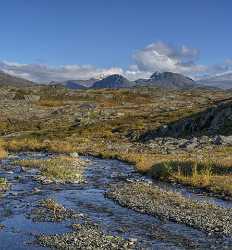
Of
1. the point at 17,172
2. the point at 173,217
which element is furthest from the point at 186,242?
the point at 17,172

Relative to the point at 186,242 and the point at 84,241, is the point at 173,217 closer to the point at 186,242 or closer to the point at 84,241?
the point at 186,242

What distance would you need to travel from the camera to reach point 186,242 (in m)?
23.4

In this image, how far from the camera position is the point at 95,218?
28.5 metres

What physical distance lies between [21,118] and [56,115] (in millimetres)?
10456

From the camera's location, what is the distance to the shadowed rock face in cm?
8409

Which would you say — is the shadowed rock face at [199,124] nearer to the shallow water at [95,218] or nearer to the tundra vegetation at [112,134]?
the tundra vegetation at [112,134]

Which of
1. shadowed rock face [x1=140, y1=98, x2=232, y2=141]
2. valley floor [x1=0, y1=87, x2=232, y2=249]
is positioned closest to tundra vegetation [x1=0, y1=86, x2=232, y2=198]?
valley floor [x1=0, y1=87, x2=232, y2=249]

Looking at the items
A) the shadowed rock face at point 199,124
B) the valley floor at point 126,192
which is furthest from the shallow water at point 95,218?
the shadowed rock face at point 199,124

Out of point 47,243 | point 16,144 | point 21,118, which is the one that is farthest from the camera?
point 21,118

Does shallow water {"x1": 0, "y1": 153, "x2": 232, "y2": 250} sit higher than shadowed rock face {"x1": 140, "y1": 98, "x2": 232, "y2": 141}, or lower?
lower

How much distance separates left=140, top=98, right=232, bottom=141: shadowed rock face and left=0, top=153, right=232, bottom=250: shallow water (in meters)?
41.6

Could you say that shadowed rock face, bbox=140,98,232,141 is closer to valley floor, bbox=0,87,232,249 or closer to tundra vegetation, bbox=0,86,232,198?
valley floor, bbox=0,87,232,249

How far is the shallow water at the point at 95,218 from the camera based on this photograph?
2336 centimetres

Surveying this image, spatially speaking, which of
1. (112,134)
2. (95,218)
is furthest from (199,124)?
(95,218)
